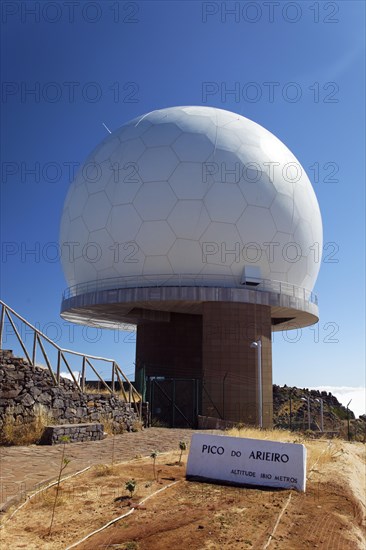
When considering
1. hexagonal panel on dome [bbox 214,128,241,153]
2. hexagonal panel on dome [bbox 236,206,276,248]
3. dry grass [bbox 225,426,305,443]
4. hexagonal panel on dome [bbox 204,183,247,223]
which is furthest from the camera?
hexagonal panel on dome [bbox 214,128,241,153]

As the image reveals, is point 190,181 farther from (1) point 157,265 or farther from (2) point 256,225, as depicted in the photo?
(1) point 157,265

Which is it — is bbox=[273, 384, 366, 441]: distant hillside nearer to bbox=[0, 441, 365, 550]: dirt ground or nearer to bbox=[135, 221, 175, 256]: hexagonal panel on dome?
bbox=[135, 221, 175, 256]: hexagonal panel on dome

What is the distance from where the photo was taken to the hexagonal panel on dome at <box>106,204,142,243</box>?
24484 mm

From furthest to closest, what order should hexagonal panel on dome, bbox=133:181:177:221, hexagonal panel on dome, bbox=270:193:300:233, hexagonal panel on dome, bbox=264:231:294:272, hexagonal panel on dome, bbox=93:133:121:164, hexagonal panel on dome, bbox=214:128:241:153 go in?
hexagonal panel on dome, bbox=93:133:121:164
hexagonal panel on dome, bbox=214:128:241:153
hexagonal panel on dome, bbox=270:193:300:233
hexagonal panel on dome, bbox=264:231:294:272
hexagonal panel on dome, bbox=133:181:177:221

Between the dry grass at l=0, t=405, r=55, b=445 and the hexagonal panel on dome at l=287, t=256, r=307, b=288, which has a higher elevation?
the hexagonal panel on dome at l=287, t=256, r=307, b=288

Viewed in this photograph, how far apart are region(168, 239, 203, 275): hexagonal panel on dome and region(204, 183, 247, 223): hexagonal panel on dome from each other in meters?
1.67

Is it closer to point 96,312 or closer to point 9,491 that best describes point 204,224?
point 96,312

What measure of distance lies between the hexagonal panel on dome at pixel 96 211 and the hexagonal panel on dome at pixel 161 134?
12.0 ft

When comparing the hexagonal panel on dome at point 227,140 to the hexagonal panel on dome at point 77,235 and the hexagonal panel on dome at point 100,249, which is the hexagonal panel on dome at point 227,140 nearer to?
the hexagonal panel on dome at point 100,249

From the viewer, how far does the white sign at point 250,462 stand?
8266mm

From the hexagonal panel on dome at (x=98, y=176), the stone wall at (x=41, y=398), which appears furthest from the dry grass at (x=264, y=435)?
the hexagonal panel on dome at (x=98, y=176)

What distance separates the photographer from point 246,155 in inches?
1017

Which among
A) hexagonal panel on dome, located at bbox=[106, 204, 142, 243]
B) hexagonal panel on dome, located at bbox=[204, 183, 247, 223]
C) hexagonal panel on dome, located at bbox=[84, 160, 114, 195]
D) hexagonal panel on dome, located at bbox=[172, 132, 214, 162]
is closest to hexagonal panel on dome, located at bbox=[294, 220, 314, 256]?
hexagonal panel on dome, located at bbox=[204, 183, 247, 223]

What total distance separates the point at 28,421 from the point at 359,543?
32.4 ft
